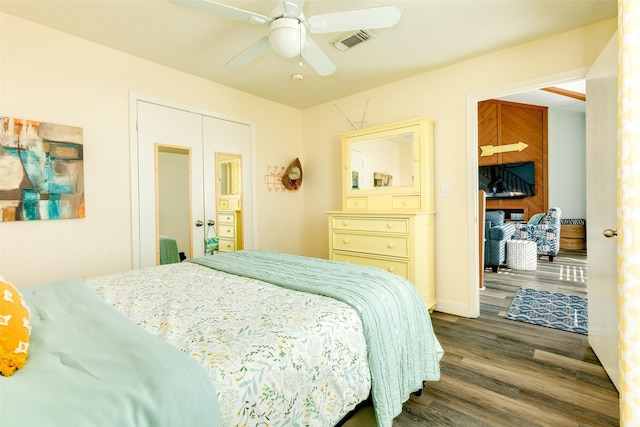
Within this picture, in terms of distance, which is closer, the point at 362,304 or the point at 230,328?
the point at 230,328

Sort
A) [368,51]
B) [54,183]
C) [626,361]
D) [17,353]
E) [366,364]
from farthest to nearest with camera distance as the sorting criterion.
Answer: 1. [368,51]
2. [54,183]
3. [366,364]
4. [626,361]
5. [17,353]

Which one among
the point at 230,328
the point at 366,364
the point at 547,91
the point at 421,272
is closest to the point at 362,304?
the point at 366,364

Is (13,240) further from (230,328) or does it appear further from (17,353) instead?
(230,328)

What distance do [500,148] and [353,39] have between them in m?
6.57

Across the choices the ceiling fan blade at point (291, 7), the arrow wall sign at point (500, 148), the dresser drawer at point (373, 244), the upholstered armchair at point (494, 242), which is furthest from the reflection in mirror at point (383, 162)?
the arrow wall sign at point (500, 148)

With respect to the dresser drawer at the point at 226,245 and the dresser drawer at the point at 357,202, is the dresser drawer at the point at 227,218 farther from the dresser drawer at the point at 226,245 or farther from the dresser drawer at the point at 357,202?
the dresser drawer at the point at 357,202

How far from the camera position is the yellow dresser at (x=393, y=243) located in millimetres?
2803

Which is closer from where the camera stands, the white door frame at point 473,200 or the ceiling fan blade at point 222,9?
the ceiling fan blade at point 222,9

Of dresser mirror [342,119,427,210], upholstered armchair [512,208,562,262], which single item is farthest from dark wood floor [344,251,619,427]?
upholstered armchair [512,208,562,262]

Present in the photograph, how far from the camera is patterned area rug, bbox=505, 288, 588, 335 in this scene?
8.70ft

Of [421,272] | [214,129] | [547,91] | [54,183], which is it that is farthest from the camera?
[547,91]

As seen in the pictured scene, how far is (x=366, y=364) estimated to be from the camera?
120 cm

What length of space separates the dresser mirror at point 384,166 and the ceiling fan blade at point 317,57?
3.77ft

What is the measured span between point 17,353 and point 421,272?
2744 mm
